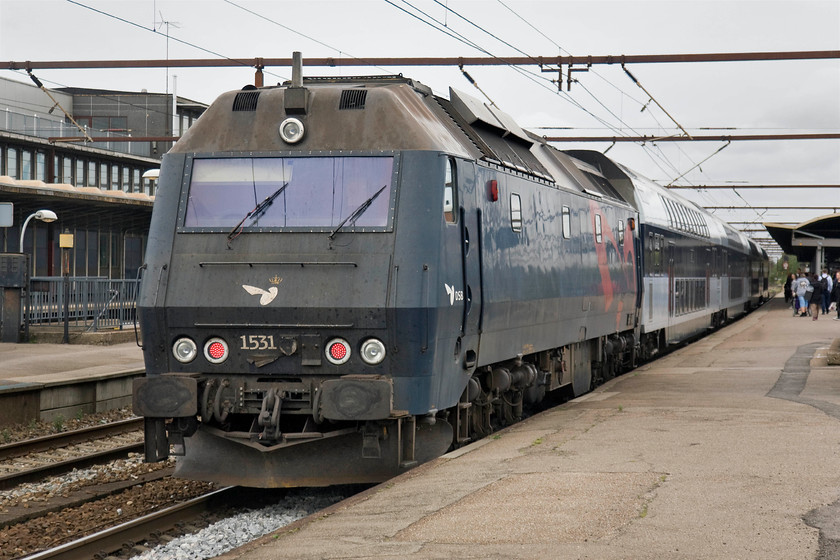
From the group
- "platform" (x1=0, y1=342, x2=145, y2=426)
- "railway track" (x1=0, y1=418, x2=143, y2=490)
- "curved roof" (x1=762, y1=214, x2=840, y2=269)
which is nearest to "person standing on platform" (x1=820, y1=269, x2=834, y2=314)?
"curved roof" (x1=762, y1=214, x2=840, y2=269)

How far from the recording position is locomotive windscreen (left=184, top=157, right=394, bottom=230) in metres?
8.82

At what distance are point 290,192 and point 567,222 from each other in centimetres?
518

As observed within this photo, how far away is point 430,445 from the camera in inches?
369

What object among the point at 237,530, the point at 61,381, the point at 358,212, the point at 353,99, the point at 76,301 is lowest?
the point at 237,530

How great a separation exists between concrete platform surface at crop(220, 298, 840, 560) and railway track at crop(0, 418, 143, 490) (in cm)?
434

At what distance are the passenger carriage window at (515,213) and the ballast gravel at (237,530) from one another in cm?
332

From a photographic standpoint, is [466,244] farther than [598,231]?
No

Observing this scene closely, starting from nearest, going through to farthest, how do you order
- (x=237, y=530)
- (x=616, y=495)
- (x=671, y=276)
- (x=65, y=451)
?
1. (x=616, y=495)
2. (x=237, y=530)
3. (x=65, y=451)
4. (x=671, y=276)

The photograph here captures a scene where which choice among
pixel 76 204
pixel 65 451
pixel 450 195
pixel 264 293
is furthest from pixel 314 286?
pixel 76 204

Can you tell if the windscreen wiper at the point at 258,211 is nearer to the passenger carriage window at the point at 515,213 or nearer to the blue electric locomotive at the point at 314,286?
the blue electric locomotive at the point at 314,286

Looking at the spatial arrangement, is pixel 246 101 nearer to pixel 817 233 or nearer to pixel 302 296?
pixel 302 296

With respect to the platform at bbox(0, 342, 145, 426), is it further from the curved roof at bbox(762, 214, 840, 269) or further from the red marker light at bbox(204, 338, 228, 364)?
the curved roof at bbox(762, 214, 840, 269)

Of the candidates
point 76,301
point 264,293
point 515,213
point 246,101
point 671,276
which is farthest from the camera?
point 671,276

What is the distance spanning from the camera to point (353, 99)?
9312 mm
